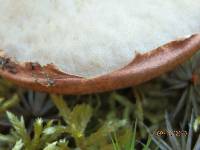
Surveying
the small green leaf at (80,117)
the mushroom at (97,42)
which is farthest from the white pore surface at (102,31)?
the small green leaf at (80,117)

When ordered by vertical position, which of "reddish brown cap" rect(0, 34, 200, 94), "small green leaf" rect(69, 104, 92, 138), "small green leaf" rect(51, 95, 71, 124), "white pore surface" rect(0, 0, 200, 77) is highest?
"white pore surface" rect(0, 0, 200, 77)

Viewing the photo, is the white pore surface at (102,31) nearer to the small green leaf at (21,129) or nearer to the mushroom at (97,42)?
the mushroom at (97,42)

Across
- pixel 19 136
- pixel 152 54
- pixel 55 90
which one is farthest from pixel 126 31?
pixel 19 136

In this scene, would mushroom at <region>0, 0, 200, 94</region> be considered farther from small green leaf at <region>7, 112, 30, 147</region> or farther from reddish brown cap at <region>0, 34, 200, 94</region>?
small green leaf at <region>7, 112, 30, 147</region>

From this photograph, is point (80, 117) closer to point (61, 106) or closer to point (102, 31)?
point (61, 106)

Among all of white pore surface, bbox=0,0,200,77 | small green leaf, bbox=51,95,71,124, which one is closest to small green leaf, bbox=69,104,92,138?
small green leaf, bbox=51,95,71,124

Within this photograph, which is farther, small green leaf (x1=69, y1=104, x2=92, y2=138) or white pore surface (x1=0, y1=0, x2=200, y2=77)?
small green leaf (x1=69, y1=104, x2=92, y2=138)
